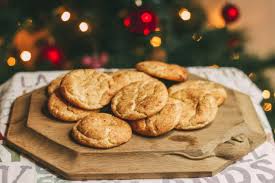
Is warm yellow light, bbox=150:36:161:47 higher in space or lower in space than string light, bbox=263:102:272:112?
higher

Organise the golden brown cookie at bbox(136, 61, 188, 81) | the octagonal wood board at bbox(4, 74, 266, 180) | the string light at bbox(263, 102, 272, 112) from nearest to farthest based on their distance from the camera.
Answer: the octagonal wood board at bbox(4, 74, 266, 180), the golden brown cookie at bbox(136, 61, 188, 81), the string light at bbox(263, 102, 272, 112)

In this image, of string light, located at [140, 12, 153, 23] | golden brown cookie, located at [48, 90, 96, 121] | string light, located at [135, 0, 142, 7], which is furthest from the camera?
string light, located at [135, 0, 142, 7]

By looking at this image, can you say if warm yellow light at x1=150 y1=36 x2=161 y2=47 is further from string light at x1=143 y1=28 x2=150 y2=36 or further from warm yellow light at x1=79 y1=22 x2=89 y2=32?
warm yellow light at x1=79 y1=22 x2=89 y2=32

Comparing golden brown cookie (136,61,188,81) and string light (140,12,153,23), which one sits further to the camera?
string light (140,12,153,23)

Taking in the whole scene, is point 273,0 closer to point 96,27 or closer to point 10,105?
point 96,27

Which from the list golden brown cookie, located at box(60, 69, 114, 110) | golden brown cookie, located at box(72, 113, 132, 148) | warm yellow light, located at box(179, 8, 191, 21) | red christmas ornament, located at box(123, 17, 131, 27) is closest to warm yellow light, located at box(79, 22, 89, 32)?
red christmas ornament, located at box(123, 17, 131, 27)

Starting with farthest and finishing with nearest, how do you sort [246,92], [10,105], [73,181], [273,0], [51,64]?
[273,0] → [51,64] → [246,92] → [10,105] → [73,181]

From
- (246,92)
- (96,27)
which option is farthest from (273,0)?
(246,92)
